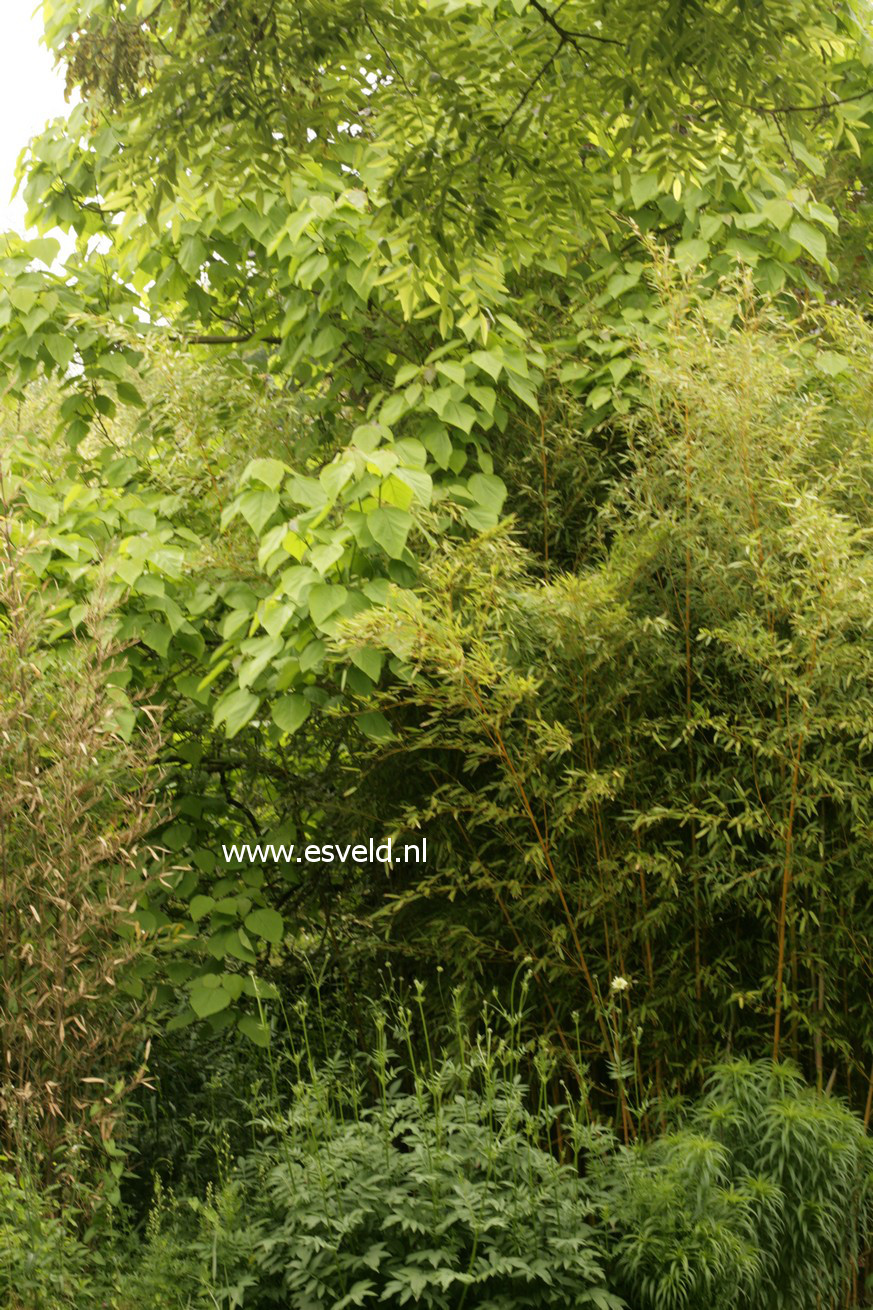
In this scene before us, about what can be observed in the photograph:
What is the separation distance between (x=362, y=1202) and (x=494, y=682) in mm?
1145

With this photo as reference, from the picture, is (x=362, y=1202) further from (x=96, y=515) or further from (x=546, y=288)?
(x=546, y=288)

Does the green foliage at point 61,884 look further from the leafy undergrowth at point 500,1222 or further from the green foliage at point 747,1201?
the green foliage at point 747,1201

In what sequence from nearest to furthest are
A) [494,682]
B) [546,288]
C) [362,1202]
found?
[362,1202], [494,682], [546,288]

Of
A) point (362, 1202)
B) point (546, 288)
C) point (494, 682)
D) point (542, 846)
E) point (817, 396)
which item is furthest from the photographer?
point (546, 288)

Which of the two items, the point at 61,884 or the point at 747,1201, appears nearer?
the point at 747,1201

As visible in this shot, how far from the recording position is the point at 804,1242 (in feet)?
8.86

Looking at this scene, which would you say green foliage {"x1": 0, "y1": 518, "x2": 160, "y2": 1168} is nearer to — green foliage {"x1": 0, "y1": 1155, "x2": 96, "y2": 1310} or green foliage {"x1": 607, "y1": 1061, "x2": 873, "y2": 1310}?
green foliage {"x1": 0, "y1": 1155, "x2": 96, "y2": 1310}

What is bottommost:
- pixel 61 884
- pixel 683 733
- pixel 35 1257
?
pixel 35 1257

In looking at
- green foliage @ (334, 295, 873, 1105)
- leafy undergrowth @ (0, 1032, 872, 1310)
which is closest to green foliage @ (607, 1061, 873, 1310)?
leafy undergrowth @ (0, 1032, 872, 1310)

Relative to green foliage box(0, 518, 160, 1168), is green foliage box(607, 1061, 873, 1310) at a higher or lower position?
lower

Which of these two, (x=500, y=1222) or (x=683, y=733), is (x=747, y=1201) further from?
(x=683, y=733)

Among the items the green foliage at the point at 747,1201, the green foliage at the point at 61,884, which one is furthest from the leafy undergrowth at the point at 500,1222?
the green foliage at the point at 61,884

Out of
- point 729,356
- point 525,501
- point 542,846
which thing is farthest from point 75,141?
point 542,846

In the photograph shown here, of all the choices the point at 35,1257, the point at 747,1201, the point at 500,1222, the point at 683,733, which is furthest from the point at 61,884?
the point at 747,1201
